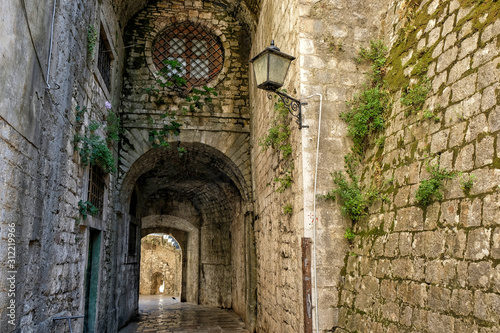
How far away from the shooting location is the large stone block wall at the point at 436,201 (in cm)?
261

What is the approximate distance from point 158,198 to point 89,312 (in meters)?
7.14

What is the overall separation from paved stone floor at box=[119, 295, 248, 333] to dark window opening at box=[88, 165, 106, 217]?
3.29 m

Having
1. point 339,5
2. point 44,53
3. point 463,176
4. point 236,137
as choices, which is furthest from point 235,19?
point 463,176

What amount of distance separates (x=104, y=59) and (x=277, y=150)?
324 centimetres

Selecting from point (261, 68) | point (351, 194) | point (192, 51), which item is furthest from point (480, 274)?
point (192, 51)

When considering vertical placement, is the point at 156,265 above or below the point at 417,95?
below

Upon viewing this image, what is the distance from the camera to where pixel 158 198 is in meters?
12.8

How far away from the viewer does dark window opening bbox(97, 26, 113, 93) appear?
626 cm

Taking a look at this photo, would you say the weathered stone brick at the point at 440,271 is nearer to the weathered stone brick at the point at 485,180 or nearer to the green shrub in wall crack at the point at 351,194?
the weathered stone brick at the point at 485,180

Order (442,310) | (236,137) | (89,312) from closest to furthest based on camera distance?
1. (442,310)
2. (89,312)
3. (236,137)

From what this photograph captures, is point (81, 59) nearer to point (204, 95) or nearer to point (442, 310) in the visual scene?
point (204, 95)

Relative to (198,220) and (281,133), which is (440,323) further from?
(198,220)

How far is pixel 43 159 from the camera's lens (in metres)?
3.73

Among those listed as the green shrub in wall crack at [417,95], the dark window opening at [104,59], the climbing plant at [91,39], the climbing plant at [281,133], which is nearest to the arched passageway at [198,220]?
the dark window opening at [104,59]
